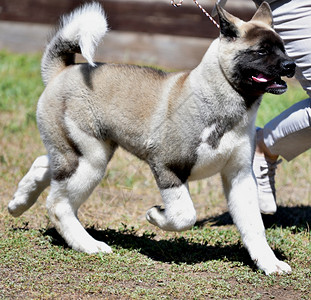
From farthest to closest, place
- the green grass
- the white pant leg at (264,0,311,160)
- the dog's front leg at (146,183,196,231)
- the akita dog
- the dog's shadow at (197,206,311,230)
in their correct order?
the dog's shadow at (197,206,311,230) < the white pant leg at (264,0,311,160) < the dog's front leg at (146,183,196,231) < the akita dog < the green grass

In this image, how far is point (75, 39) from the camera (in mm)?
3781

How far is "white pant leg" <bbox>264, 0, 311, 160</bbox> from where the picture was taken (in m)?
3.83

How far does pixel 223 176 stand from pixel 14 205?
4.58ft

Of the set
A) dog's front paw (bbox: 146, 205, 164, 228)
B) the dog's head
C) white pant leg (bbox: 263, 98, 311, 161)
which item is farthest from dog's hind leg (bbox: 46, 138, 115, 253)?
white pant leg (bbox: 263, 98, 311, 161)

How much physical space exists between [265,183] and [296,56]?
3.20 ft

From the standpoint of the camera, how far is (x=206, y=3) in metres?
8.30

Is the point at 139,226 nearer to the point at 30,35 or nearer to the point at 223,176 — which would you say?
the point at 223,176

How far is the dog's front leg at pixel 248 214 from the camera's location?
353 cm

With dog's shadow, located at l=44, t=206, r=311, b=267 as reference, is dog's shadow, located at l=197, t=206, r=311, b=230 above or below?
below

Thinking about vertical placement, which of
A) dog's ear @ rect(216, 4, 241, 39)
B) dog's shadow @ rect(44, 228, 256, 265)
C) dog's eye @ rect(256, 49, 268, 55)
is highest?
dog's ear @ rect(216, 4, 241, 39)

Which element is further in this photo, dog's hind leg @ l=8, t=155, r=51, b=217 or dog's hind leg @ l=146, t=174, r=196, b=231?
dog's hind leg @ l=8, t=155, r=51, b=217

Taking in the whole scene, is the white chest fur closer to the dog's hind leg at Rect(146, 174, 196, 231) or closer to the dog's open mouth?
the dog's hind leg at Rect(146, 174, 196, 231)

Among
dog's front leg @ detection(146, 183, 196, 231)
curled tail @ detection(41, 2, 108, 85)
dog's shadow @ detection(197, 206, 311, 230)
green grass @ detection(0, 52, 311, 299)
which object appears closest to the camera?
green grass @ detection(0, 52, 311, 299)

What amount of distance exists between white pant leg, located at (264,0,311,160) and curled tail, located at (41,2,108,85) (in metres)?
1.13
